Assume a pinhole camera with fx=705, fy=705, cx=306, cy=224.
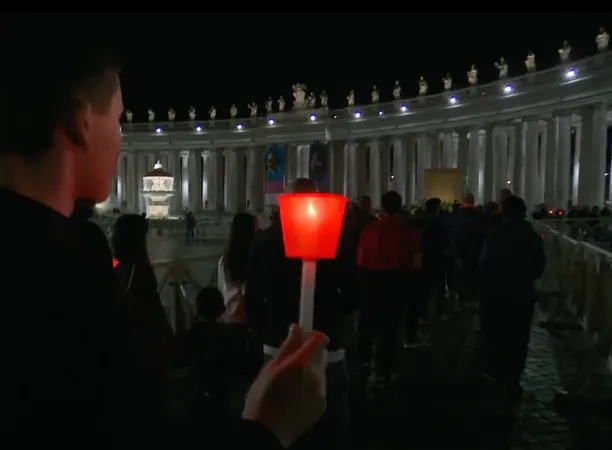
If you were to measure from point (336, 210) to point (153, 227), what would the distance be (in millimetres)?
43071

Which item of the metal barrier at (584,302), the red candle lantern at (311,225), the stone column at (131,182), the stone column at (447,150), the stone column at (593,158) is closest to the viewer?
the red candle lantern at (311,225)

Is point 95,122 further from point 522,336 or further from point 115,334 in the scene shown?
point 522,336

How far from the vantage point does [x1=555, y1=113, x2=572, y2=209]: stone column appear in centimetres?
4238

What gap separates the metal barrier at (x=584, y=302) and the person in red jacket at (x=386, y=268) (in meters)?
2.22

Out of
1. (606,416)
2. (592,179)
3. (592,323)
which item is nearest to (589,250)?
(592,323)

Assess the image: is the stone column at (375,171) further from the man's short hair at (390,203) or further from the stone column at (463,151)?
the man's short hair at (390,203)

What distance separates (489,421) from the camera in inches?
306

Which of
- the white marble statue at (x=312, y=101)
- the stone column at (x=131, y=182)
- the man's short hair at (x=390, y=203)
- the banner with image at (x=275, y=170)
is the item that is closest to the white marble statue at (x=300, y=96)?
the white marble statue at (x=312, y=101)

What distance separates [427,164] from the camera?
61156mm

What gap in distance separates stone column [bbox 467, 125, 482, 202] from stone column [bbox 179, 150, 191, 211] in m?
41.9

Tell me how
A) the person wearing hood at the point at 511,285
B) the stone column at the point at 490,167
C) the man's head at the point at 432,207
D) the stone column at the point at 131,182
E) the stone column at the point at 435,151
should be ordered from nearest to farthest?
1. the person wearing hood at the point at 511,285
2. the man's head at the point at 432,207
3. the stone column at the point at 490,167
4. the stone column at the point at 435,151
5. the stone column at the point at 131,182

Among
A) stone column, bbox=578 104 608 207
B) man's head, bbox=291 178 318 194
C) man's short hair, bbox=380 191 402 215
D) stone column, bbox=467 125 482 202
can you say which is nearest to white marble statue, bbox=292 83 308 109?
stone column, bbox=467 125 482 202

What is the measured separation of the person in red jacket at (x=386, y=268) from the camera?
9141 millimetres

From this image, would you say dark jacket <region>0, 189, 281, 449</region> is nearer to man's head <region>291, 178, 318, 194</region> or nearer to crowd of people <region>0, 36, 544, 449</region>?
crowd of people <region>0, 36, 544, 449</region>
